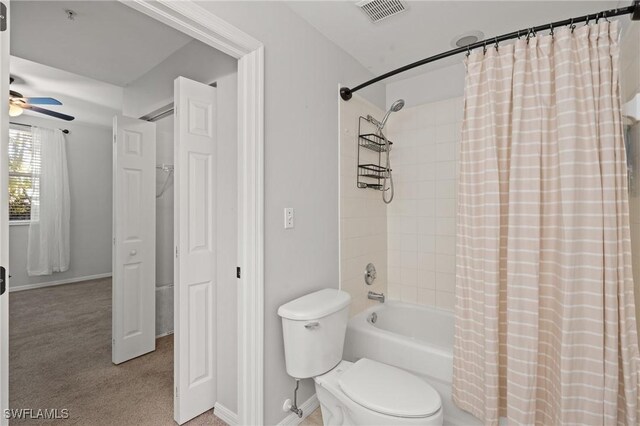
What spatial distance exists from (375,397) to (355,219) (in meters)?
1.22

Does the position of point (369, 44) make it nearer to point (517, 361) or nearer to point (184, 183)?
point (184, 183)

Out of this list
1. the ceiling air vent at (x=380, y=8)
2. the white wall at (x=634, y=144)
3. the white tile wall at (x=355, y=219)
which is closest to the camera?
the white wall at (x=634, y=144)

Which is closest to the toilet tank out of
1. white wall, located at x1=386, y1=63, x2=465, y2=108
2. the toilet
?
the toilet

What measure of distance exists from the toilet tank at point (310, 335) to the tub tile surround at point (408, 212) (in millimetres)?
515

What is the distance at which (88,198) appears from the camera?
5.20 m

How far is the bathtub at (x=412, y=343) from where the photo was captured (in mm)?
1685

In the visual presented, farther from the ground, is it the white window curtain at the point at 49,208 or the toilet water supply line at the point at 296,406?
the white window curtain at the point at 49,208

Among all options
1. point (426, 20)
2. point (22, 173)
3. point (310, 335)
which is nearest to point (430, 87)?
point (426, 20)

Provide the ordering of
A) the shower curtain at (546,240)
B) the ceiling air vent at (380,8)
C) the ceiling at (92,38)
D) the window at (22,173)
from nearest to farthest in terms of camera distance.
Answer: the shower curtain at (546,240)
the ceiling air vent at (380,8)
the ceiling at (92,38)
the window at (22,173)

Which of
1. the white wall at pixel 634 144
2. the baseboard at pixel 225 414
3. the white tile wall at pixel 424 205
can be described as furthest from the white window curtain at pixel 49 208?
the white wall at pixel 634 144

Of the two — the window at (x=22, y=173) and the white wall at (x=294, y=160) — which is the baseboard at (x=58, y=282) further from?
the white wall at (x=294, y=160)

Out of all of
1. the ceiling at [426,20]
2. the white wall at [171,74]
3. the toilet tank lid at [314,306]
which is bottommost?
the toilet tank lid at [314,306]

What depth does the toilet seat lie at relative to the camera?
4.12 ft

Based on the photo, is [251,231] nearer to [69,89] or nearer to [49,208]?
[69,89]
